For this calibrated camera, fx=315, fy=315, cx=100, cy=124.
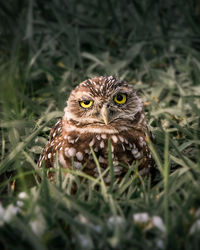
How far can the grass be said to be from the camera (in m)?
1.43

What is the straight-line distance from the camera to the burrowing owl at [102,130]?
208 cm

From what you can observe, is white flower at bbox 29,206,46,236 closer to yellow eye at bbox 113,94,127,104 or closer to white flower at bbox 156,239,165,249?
white flower at bbox 156,239,165,249

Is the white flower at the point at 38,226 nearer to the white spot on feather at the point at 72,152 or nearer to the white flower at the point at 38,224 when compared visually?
the white flower at the point at 38,224

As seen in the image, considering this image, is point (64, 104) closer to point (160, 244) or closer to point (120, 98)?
point (120, 98)

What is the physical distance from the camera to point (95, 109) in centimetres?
212

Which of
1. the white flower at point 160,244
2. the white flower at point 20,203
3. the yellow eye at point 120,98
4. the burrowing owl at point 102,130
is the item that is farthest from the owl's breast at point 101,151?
the white flower at point 160,244

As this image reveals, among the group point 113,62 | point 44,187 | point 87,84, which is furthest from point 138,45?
point 44,187

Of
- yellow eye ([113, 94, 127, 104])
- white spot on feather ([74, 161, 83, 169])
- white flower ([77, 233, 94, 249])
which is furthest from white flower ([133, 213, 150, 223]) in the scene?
yellow eye ([113, 94, 127, 104])

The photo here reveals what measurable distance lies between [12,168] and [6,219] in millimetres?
904

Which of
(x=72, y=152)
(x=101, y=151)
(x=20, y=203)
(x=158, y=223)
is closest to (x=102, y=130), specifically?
(x=101, y=151)

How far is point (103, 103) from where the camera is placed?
6.93ft

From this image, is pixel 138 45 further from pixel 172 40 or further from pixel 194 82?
pixel 194 82

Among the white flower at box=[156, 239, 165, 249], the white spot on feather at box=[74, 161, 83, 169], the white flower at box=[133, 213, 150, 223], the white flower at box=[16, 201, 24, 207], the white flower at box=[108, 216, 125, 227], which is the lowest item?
the white flower at box=[156, 239, 165, 249]

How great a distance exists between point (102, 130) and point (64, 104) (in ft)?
3.10
